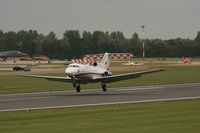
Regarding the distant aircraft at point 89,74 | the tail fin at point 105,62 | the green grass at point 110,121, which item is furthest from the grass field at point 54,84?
the green grass at point 110,121

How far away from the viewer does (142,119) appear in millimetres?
23828

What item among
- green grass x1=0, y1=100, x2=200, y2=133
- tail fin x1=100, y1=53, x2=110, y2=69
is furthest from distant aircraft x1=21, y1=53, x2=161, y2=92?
green grass x1=0, y1=100, x2=200, y2=133

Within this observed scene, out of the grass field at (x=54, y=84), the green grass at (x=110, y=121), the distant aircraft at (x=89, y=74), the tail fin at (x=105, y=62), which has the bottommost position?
the green grass at (x=110, y=121)

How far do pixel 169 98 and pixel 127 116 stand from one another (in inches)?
544

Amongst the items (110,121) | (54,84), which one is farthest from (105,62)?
(110,121)

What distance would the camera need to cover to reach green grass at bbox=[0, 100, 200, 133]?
20.6m

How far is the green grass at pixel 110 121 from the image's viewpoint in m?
20.6

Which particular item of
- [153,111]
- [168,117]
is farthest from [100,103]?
[168,117]

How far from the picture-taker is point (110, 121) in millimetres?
23344

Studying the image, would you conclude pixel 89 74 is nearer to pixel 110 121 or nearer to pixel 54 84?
pixel 54 84

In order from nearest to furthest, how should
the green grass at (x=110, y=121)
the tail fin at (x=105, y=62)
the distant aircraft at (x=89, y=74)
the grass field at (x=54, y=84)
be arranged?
the green grass at (x=110, y=121) → the distant aircraft at (x=89, y=74) → the tail fin at (x=105, y=62) → the grass field at (x=54, y=84)

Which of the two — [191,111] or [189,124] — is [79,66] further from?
[189,124]

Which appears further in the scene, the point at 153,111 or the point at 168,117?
the point at 153,111

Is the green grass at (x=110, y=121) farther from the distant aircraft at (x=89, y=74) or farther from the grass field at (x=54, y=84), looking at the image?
the grass field at (x=54, y=84)
